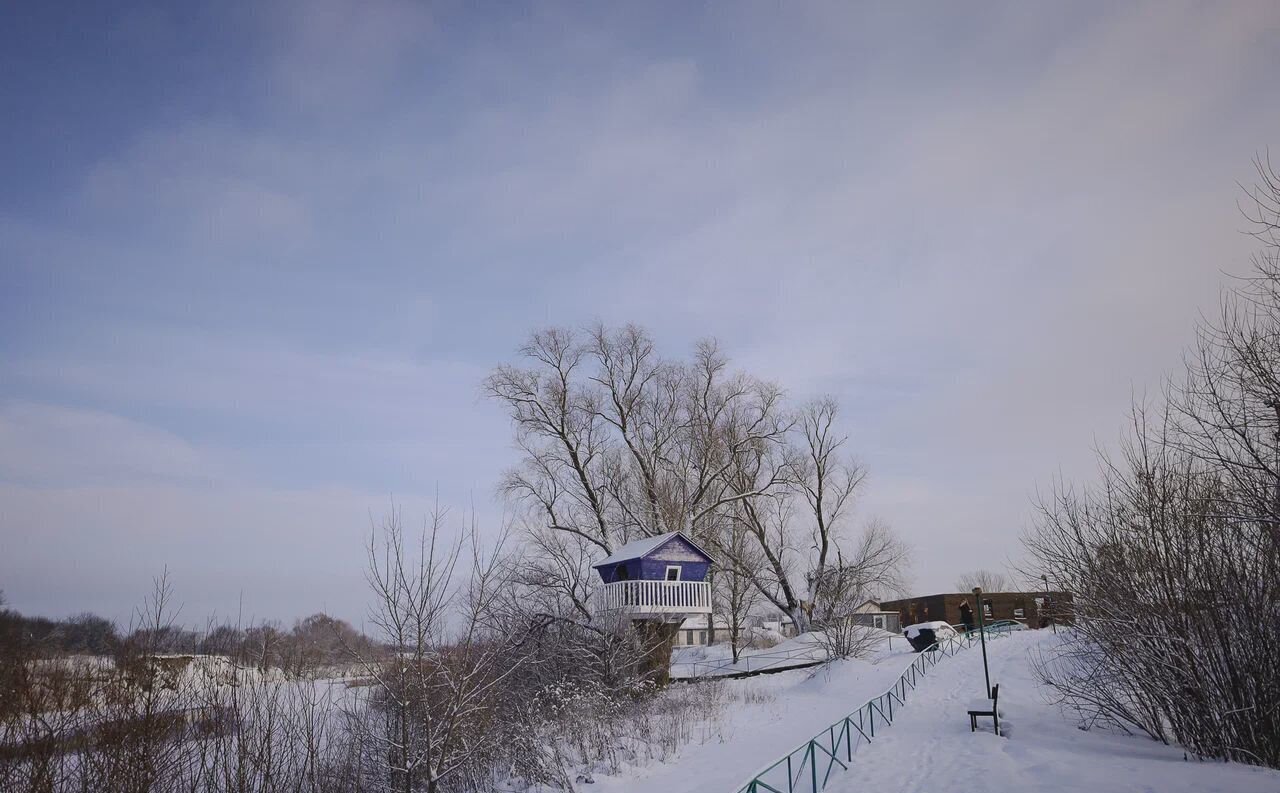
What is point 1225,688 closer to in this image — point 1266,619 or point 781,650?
point 1266,619

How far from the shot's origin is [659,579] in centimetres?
2397

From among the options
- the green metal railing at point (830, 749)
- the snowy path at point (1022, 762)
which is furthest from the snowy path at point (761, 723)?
the snowy path at point (1022, 762)

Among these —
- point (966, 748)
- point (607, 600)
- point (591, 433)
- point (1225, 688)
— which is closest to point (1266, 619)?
point (1225, 688)

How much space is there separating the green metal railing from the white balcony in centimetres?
665

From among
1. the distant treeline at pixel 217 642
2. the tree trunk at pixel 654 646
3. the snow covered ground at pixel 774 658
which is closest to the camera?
the distant treeline at pixel 217 642

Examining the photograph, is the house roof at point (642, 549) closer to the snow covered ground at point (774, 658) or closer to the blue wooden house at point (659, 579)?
the blue wooden house at point (659, 579)

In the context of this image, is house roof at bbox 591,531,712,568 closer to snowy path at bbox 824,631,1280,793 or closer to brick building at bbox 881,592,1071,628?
snowy path at bbox 824,631,1280,793

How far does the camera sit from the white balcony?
2334cm

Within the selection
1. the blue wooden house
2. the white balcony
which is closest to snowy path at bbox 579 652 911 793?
the white balcony

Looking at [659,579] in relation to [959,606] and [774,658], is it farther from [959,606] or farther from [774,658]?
[959,606]

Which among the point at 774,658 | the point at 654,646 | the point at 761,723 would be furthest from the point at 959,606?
the point at 761,723

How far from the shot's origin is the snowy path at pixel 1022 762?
10.4 m

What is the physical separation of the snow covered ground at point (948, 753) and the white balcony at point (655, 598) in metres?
3.32

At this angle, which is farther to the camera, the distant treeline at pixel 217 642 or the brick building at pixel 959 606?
the brick building at pixel 959 606
